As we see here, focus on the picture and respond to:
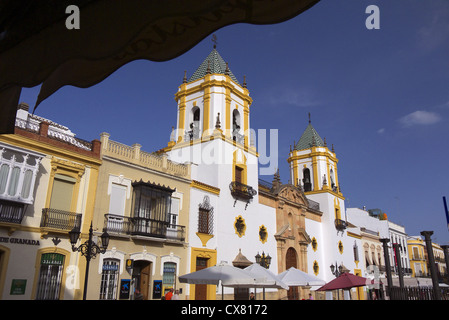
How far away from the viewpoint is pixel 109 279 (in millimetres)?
15227

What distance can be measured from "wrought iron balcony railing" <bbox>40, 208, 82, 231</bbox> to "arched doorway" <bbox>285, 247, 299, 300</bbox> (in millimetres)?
16870

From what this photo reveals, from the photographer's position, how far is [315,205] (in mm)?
33406

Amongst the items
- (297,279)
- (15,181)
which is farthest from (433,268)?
(15,181)

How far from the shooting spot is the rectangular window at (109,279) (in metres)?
15.0

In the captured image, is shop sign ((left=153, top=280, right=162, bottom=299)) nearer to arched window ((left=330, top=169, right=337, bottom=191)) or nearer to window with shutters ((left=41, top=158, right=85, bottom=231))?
window with shutters ((left=41, top=158, right=85, bottom=231))

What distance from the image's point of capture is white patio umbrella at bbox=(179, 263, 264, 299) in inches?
486

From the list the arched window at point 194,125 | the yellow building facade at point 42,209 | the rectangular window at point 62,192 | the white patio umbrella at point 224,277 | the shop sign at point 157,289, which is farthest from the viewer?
the arched window at point 194,125

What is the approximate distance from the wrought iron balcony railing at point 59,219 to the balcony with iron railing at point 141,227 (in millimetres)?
1314

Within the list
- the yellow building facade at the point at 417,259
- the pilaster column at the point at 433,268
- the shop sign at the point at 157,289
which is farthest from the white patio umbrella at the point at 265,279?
the yellow building facade at the point at 417,259

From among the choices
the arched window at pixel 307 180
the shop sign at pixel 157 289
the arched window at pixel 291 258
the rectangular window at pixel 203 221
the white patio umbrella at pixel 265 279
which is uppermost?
the arched window at pixel 307 180

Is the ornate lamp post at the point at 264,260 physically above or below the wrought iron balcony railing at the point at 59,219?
below

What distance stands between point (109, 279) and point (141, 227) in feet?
8.59

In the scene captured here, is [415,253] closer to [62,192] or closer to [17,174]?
[62,192]

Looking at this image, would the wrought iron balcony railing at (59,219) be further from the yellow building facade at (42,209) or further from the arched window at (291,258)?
the arched window at (291,258)
